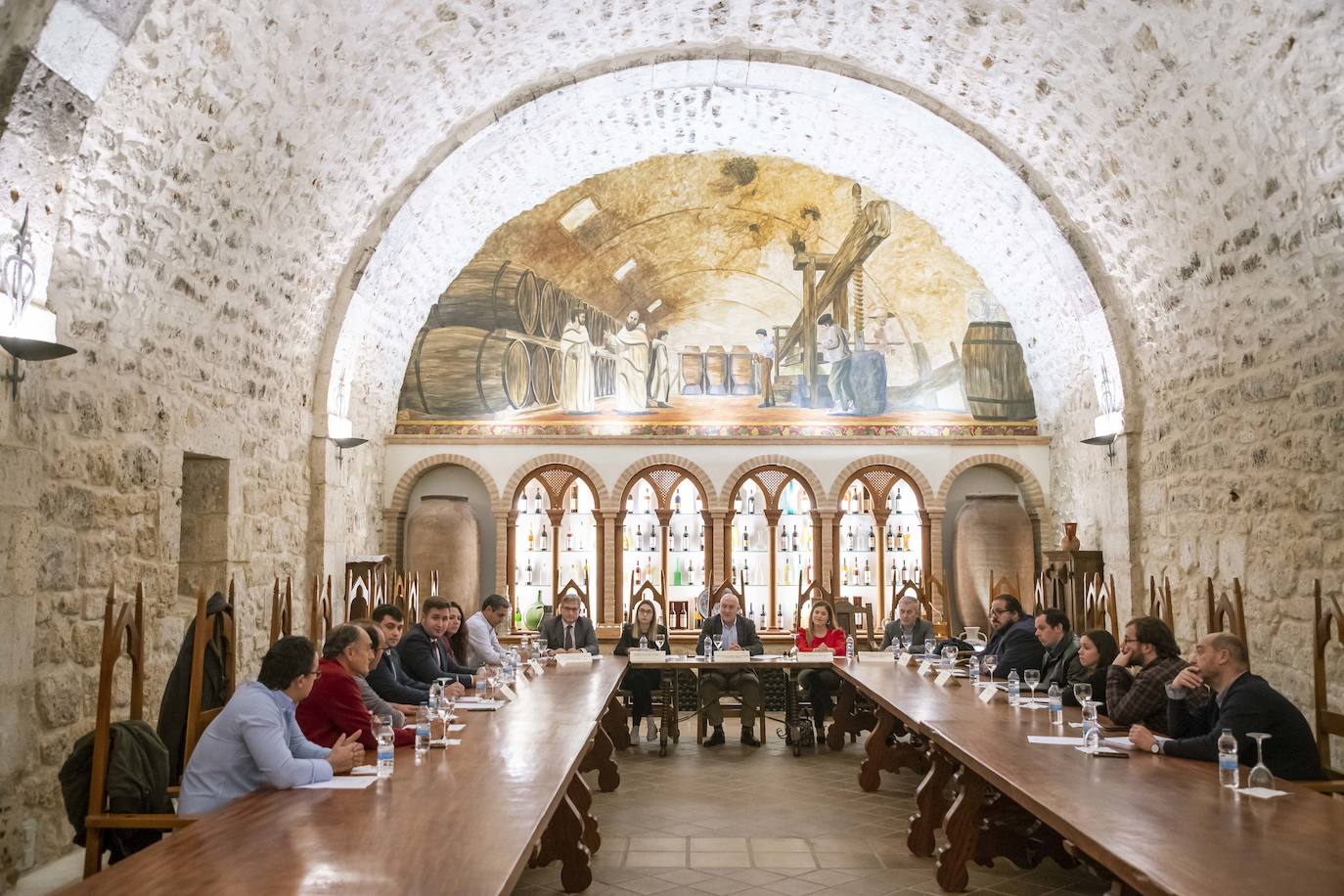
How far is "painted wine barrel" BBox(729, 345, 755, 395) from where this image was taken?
1303cm

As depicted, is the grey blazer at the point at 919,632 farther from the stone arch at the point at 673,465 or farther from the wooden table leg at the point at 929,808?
the wooden table leg at the point at 929,808

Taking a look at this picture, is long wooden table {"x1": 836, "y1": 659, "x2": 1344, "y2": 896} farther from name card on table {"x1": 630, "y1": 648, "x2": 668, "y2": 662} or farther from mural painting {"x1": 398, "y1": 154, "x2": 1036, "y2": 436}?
mural painting {"x1": 398, "y1": 154, "x2": 1036, "y2": 436}

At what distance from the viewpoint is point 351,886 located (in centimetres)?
287

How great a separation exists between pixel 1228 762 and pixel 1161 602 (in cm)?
607

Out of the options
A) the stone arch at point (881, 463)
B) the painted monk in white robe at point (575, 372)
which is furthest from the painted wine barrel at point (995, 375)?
the painted monk in white robe at point (575, 372)

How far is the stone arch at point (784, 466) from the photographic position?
42.2 feet

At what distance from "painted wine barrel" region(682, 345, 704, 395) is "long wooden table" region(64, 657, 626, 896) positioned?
7.86m

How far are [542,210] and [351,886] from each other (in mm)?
10131

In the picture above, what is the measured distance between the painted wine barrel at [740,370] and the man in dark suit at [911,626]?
3.54 m

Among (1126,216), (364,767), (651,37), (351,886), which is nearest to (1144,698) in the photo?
(364,767)

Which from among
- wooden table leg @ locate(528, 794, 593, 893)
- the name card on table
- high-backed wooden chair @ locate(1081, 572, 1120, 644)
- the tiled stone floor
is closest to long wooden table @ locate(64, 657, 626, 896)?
wooden table leg @ locate(528, 794, 593, 893)

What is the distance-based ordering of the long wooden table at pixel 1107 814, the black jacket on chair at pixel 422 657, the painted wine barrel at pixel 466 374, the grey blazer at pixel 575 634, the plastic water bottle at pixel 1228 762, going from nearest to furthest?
the long wooden table at pixel 1107 814
the plastic water bottle at pixel 1228 762
the black jacket on chair at pixel 422 657
the grey blazer at pixel 575 634
the painted wine barrel at pixel 466 374

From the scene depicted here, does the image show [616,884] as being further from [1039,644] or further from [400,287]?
[400,287]

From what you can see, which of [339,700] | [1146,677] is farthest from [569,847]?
[1146,677]
